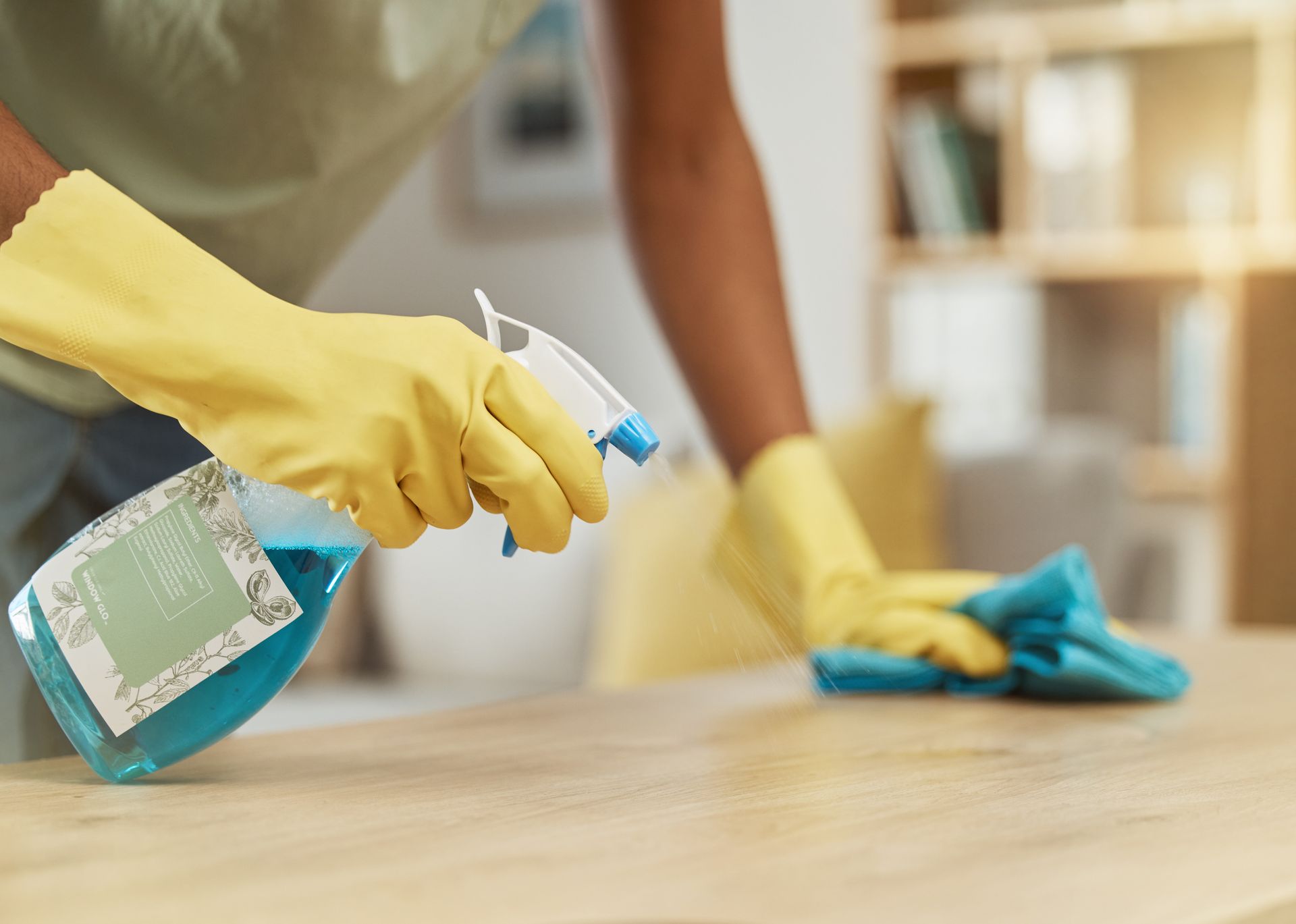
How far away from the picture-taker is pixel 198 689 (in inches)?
23.7

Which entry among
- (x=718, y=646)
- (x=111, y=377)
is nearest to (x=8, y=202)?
(x=111, y=377)

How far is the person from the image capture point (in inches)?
23.0

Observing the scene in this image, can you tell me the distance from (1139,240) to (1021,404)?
0.42 meters

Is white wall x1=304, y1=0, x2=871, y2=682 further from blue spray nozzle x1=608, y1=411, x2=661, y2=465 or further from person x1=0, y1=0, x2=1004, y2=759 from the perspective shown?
blue spray nozzle x1=608, y1=411, x2=661, y2=465

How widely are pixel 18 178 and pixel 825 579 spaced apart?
592 millimetres

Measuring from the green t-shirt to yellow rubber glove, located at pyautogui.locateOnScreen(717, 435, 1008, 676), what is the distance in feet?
1.15

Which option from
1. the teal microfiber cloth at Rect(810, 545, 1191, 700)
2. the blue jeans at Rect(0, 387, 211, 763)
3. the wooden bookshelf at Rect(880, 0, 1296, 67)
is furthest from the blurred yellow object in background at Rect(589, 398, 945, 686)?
the blue jeans at Rect(0, 387, 211, 763)

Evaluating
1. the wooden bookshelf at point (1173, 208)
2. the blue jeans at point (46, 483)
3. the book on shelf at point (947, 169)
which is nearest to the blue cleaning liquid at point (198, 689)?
the blue jeans at point (46, 483)

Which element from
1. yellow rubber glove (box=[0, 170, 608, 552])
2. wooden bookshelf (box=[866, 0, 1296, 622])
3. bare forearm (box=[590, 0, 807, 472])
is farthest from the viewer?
wooden bookshelf (box=[866, 0, 1296, 622])

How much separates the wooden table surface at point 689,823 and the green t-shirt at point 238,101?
1.01 feet

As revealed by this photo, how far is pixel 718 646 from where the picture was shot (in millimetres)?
2268

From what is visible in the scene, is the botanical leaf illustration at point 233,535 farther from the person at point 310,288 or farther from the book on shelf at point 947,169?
the book on shelf at point 947,169

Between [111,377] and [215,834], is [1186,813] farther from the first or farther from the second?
[111,377]

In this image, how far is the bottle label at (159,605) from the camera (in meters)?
0.59
